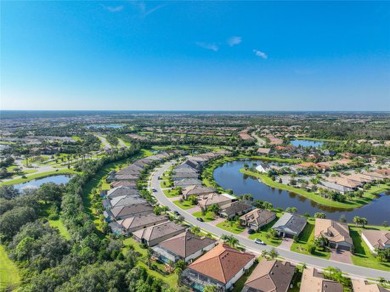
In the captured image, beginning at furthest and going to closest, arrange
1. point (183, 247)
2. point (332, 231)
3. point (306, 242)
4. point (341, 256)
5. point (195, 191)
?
point (195, 191)
point (332, 231)
point (306, 242)
point (341, 256)
point (183, 247)

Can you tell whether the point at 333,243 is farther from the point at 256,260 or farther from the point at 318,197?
the point at 318,197

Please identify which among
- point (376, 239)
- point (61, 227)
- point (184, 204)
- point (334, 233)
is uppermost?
point (334, 233)

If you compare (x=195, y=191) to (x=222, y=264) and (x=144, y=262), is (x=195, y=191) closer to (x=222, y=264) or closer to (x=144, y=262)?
(x=144, y=262)

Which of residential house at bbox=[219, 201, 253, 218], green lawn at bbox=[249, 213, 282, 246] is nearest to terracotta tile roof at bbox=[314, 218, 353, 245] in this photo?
green lawn at bbox=[249, 213, 282, 246]

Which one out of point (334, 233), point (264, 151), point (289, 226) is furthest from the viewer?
point (264, 151)

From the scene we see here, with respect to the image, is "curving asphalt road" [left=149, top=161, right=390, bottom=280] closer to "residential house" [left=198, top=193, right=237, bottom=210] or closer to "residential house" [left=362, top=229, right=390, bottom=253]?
"residential house" [left=198, top=193, right=237, bottom=210]

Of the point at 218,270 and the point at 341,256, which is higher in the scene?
the point at 218,270

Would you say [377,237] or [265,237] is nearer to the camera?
[377,237]

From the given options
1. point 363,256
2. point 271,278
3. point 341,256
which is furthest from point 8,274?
point 363,256
